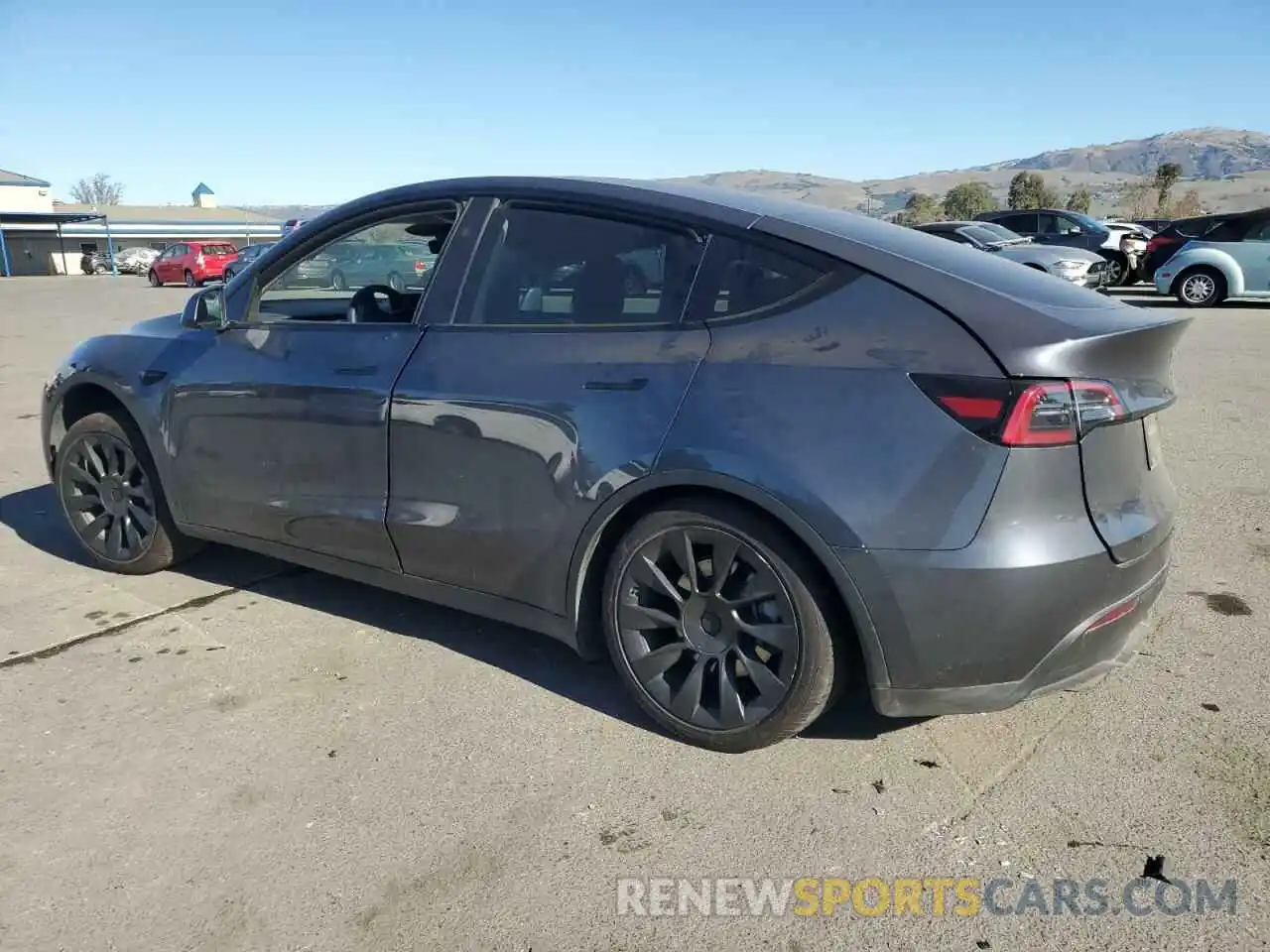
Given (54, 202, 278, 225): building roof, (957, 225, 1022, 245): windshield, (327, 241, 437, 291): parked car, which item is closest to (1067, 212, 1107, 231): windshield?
(957, 225, 1022, 245): windshield

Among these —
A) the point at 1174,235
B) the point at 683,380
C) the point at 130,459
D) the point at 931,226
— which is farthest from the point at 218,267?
the point at 683,380

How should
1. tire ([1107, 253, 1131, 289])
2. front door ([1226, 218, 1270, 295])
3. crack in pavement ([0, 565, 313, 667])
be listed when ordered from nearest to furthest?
crack in pavement ([0, 565, 313, 667]) → front door ([1226, 218, 1270, 295]) → tire ([1107, 253, 1131, 289])

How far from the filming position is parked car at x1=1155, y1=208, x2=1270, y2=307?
16.1 metres

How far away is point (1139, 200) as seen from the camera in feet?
188

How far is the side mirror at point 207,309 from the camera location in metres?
3.93

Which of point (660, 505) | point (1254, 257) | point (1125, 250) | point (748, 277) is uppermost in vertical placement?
point (748, 277)

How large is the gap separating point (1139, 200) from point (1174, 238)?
4666 centimetres

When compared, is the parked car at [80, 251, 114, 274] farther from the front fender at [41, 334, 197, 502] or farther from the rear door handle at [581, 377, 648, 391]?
the rear door handle at [581, 377, 648, 391]

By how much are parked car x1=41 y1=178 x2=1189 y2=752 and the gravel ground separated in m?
0.29

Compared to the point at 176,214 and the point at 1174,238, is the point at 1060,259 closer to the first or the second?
the point at 1174,238

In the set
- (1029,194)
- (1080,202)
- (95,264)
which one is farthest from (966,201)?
(95,264)

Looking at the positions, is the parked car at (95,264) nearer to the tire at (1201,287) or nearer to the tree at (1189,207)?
the tire at (1201,287)

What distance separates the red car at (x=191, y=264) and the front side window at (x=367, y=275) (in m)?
32.2

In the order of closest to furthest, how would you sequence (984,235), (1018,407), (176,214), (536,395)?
(1018,407)
(536,395)
(984,235)
(176,214)
